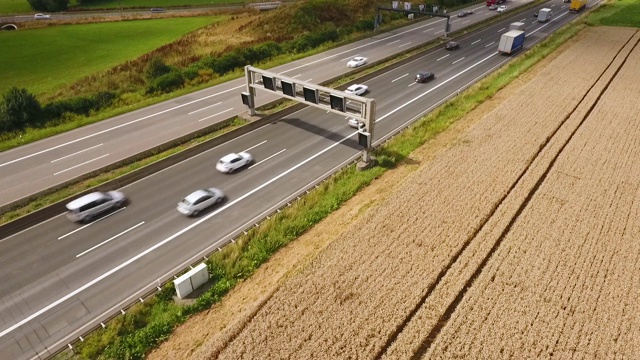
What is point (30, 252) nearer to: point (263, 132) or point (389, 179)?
point (263, 132)

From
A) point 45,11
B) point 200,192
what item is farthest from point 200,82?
point 45,11

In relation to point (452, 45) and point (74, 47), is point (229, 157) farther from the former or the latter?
point (74, 47)

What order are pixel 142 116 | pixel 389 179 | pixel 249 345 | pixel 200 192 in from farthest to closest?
1. pixel 142 116
2. pixel 389 179
3. pixel 200 192
4. pixel 249 345

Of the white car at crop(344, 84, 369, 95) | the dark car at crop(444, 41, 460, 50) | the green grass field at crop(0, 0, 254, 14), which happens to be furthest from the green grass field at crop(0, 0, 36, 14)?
the dark car at crop(444, 41, 460, 50)

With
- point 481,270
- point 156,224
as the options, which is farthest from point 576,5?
point 156,224

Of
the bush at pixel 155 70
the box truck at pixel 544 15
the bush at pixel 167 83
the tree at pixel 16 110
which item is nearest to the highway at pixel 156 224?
the bush at pixel 167 83

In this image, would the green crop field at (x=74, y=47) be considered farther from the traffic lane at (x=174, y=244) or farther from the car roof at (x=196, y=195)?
the traffic lane at (x=174, y=244)
